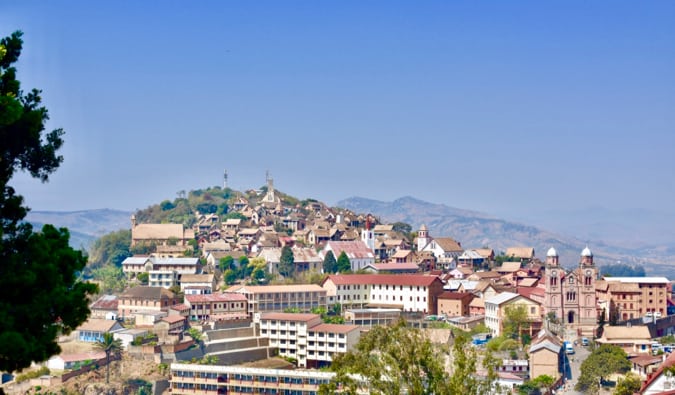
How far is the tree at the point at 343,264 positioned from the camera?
179 ft

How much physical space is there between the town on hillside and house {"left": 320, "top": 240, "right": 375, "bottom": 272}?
0.12m

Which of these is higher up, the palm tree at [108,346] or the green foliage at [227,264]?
the green foliage at [227,264]

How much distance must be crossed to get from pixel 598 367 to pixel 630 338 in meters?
5.83

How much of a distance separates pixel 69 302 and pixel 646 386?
629 inches

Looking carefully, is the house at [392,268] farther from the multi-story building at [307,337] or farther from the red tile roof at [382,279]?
the multi-story building at [307,337]

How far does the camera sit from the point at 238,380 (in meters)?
35.8

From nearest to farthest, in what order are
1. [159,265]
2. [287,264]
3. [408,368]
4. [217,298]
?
[408,368] → [217,298] → [159,265] → [287,264]

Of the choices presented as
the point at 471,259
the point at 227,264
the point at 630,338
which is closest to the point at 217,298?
the point at 227,264

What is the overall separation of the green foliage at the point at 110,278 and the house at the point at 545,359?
26361 mm

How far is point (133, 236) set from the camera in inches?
2554

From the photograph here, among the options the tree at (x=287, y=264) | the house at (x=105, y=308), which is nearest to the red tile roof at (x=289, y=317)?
the house at (x=105, y=308)

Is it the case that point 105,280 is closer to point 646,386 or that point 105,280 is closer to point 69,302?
point 646,386

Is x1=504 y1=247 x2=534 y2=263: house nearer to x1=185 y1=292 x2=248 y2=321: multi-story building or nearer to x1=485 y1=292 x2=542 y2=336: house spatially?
x1=485 y1=292 x2=542 y2=336: house

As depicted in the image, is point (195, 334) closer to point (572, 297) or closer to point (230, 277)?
point (230, 277)
